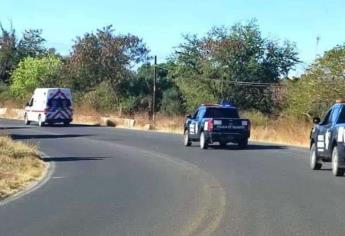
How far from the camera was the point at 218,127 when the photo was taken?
28.8 meters

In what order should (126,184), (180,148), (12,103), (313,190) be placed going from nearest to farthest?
(313,190) → (126,184) → (180,148) → (12,103)

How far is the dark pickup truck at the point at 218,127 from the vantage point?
2881 cm

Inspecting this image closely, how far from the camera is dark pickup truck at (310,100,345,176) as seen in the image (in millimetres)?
18156

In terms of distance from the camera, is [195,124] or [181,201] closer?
[181,201]

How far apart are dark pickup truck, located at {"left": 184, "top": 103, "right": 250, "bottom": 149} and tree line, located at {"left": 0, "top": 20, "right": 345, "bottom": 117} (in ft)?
34.3

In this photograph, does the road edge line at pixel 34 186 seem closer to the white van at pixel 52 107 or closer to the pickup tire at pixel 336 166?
the pickup tire at pixel 336 166

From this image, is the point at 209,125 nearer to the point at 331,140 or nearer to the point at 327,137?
the point at 327,137

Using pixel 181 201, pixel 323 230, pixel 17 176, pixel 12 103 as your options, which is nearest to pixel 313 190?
pixel 181 201

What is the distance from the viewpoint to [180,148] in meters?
29.3

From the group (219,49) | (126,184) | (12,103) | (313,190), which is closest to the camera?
(313,190)

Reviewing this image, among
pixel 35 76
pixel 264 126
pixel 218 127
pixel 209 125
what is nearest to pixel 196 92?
pixel 264 126

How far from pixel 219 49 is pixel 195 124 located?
23179 mm

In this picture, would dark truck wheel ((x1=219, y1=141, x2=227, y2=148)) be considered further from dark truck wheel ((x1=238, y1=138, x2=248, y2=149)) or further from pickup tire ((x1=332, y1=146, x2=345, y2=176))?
pickup tire ((x1=332, y1=146, x2=345, y2=176))

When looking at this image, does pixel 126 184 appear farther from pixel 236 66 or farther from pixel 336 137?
pixel 236 66
